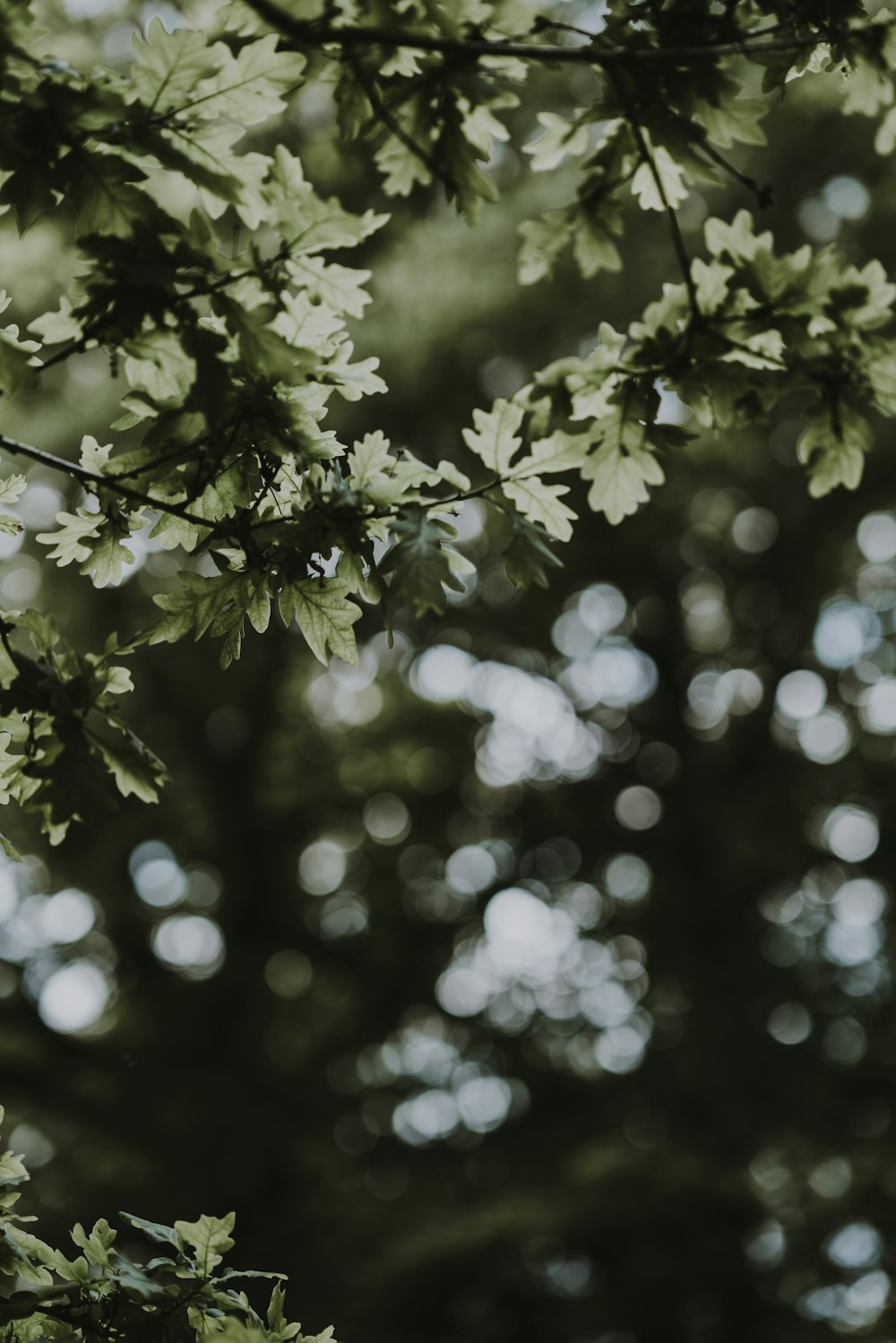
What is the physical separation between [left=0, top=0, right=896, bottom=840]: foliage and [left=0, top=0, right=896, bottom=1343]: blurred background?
550 centimetres

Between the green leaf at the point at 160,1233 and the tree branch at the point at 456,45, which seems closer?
the tree branch at the point at 456,45

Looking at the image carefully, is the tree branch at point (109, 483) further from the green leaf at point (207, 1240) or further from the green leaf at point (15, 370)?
the green leaf at point (207, 1240)

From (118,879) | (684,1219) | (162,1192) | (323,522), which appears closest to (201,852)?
(118,879)

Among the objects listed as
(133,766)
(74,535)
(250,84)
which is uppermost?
(250,84)

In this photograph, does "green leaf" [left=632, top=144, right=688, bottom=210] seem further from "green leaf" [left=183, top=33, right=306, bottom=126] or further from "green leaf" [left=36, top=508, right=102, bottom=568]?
"green leaf" [left=36, top=508, right=102, bottom=568]

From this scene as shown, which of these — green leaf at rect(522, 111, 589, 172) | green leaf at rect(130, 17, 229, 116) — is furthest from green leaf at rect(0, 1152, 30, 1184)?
green leaf at rect(522, 111, 589, 172)

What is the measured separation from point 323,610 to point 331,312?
519mm

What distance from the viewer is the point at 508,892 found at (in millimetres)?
11570

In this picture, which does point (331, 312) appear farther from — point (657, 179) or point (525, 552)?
point (657, 179)

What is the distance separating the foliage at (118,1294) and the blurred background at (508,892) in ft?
17.6

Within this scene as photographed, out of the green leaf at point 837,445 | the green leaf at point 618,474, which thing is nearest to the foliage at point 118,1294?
the green leaf at point 618,474

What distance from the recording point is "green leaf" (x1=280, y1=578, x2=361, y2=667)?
202 cm

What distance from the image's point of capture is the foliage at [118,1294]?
Result: 81.8 inches

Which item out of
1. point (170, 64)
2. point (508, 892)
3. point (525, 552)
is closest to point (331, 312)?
point (170, 64)
